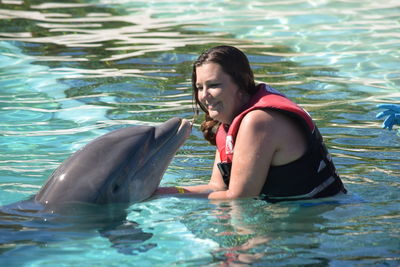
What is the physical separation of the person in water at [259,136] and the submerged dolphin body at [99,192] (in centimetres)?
43

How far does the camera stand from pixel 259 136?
5.34 m

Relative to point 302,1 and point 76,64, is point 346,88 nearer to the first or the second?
point 76,64

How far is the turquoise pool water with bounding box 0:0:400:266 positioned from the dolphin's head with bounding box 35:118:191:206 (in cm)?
17

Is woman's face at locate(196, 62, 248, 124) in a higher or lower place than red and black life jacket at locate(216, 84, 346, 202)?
higher

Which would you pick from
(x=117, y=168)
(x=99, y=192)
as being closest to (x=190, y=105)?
(x=117, y=168)

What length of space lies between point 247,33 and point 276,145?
853 centimetres

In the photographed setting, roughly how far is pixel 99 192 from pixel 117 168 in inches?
8.0

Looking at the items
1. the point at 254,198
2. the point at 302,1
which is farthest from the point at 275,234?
the point at 302,1

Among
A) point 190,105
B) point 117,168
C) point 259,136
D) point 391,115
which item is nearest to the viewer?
point 259,136

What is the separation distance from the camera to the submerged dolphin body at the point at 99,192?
5219 millimetres

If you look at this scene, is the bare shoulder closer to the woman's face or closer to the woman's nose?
the woman's face

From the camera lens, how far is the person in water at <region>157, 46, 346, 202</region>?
537 cm

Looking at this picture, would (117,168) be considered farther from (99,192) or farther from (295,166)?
(295,166)

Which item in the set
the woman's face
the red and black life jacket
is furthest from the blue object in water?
the woman's face
